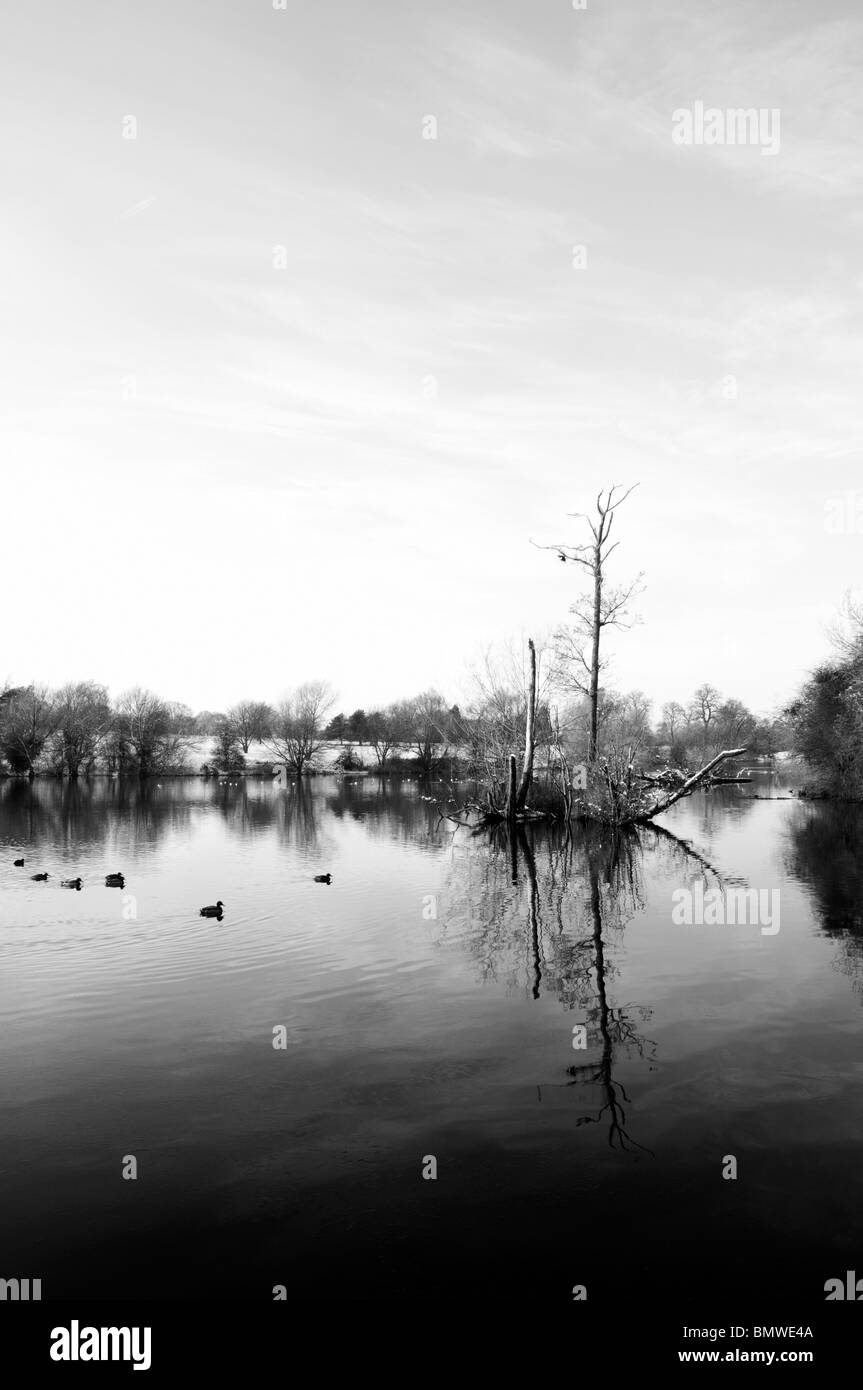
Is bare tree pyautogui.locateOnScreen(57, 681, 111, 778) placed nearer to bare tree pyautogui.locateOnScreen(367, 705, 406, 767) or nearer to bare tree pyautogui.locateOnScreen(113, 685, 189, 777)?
bare tree pyautogui.locateOnScreen(113, 685, 189, 777)

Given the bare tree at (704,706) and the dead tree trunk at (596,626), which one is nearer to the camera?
the dead tree trunk at (596,626)

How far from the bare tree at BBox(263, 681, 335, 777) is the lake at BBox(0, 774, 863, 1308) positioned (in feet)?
234

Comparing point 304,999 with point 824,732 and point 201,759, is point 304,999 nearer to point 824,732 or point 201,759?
point 824,732

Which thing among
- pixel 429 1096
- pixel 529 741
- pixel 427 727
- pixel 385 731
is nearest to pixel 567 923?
pixel 429 1096

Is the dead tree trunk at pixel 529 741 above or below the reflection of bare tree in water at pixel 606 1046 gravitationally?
above

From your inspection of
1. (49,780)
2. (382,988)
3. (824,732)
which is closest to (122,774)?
(49,780)

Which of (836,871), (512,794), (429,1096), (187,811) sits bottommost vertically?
(187,811)

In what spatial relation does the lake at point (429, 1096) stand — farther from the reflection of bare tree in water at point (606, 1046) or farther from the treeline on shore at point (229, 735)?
the treeline on shore at point (229, 735)

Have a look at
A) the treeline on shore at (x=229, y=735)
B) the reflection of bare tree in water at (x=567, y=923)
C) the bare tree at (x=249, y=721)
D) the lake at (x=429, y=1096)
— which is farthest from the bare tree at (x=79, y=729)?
the lake at (x=429, y=1096)

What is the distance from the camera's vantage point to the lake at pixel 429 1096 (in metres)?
5.62

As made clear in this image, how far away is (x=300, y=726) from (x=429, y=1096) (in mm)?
82475

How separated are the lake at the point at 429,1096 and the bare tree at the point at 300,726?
71.2m

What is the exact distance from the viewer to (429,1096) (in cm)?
804

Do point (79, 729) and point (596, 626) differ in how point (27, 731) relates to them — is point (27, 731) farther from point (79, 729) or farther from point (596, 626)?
point (596, 626)
